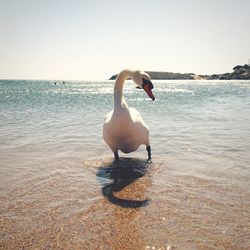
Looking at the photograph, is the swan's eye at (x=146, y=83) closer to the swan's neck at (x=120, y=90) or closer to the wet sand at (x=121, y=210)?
the swan's neck at (x=120, y=90)

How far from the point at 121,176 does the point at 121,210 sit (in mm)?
1965

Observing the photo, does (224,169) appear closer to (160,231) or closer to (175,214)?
(175,214)

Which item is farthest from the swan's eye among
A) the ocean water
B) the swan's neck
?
the ocean water

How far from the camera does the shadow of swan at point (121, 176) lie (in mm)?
5327

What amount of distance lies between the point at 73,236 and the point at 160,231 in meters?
1.13

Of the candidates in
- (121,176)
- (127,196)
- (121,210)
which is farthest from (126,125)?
(121,210)

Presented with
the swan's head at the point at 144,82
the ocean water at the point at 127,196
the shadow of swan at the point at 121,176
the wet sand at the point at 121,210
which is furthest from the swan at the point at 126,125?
the wet sand at the point at 121,210

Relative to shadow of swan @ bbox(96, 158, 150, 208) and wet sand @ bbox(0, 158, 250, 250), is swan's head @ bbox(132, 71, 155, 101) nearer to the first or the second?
shadow of swan @ bbox(96, 158, 150, 208)

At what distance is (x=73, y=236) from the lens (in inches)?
161

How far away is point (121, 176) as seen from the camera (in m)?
6.91

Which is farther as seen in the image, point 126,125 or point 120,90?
point 120,90

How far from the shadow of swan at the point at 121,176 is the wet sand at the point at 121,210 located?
2cm

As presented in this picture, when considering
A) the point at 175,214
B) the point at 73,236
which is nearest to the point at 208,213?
the point at 175,214

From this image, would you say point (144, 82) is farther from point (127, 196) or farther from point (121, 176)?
point (127, 196)
